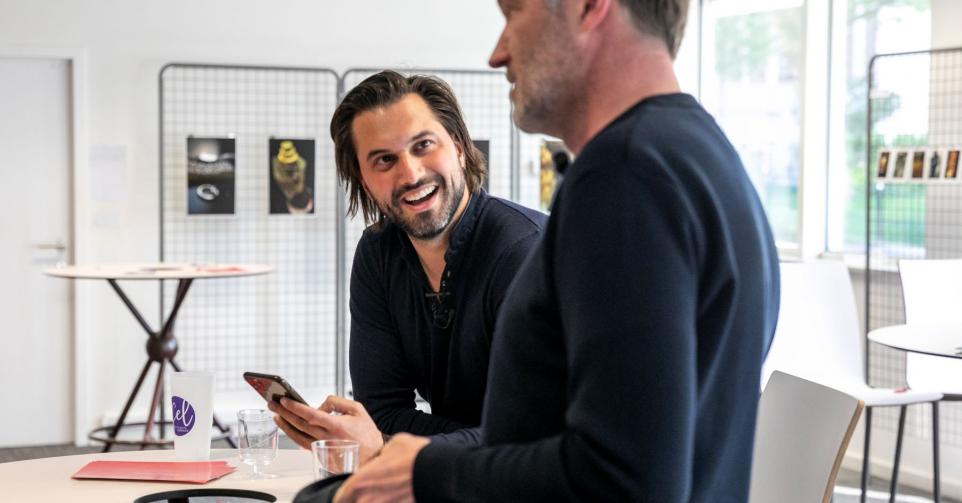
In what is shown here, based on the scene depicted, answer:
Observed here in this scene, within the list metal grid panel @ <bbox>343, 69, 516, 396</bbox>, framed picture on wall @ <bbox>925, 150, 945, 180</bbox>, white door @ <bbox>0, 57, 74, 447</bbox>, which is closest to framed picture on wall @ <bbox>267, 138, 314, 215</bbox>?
metal grid panel @ <bbox>343, 69, 516, 396</bbox>

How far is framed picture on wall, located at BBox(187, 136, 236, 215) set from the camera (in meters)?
6.19

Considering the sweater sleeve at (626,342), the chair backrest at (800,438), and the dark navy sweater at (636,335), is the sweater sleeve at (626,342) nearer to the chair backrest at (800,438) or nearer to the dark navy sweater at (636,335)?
the dark navy sweater at (636,335)

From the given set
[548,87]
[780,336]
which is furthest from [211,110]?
[548,87]

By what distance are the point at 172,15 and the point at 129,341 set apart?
1815 mm

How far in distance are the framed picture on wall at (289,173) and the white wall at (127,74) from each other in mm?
487

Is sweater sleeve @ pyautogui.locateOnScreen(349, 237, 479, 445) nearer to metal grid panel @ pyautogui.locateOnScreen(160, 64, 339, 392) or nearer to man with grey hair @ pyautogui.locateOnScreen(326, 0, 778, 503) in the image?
man with grey hair @ pyautogui.locateOnScreen(326, 0, 778, 503)

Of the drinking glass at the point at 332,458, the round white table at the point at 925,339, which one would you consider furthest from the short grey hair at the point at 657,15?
the round white table at the point at 925,339

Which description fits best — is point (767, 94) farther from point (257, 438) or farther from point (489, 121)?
point (257, 438)

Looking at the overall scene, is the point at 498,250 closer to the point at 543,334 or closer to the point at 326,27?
the point at 543,334

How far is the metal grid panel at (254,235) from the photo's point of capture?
247 inches

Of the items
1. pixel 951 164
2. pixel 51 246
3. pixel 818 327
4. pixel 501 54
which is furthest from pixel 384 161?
pixel 51 246

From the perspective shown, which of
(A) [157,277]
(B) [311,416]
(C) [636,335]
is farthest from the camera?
(A) [157,277]

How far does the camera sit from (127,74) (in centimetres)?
620

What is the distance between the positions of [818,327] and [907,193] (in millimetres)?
1105
